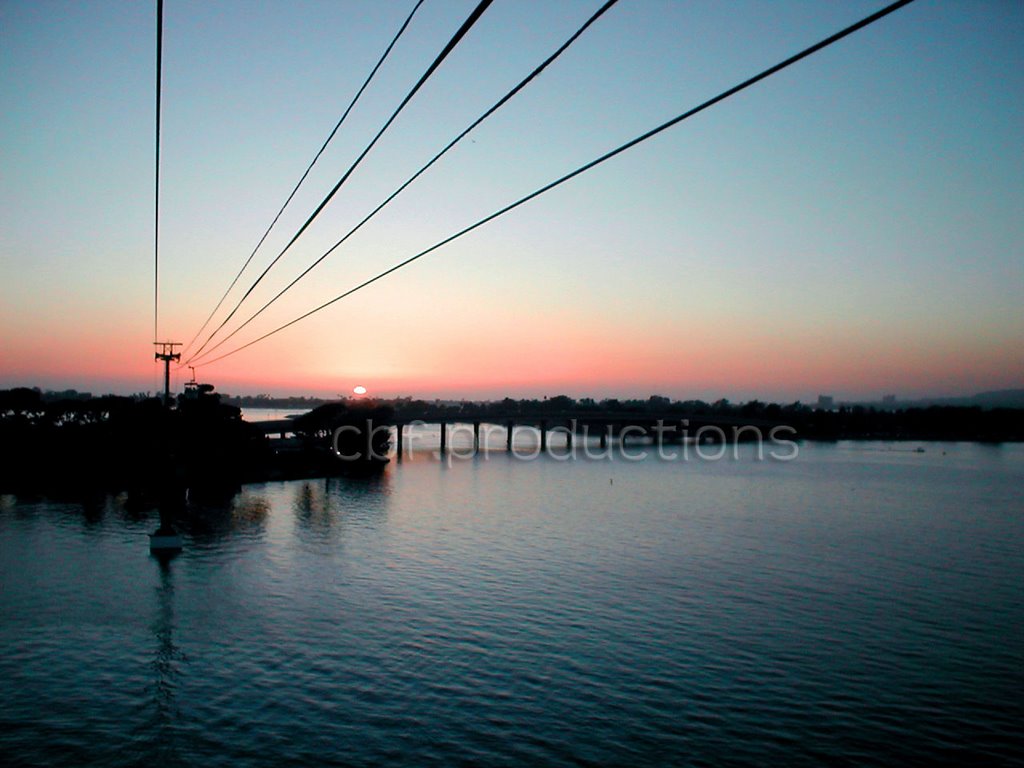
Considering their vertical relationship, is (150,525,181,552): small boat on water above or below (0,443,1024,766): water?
above

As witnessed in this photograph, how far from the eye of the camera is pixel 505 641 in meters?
29.0

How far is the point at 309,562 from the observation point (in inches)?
1727

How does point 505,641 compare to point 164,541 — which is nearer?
point 505,641

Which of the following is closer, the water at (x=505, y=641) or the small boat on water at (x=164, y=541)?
the water at (x=505, y=641)

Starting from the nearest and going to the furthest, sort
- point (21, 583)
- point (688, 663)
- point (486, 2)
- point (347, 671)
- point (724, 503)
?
point (486, 2)
point (347, 671)
point (688, 663)
point (21, 583)
point (724, 503)

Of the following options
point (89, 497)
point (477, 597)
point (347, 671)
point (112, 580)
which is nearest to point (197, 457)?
point (89, 497)

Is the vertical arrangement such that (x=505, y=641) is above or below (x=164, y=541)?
below

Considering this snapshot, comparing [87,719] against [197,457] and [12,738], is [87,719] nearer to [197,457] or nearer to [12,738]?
[12,738]

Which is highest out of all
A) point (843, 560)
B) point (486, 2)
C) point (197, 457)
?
point (486, 2)

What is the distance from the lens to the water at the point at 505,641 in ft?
67.3

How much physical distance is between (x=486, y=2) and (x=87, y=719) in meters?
21.0

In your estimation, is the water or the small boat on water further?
the small boat on water

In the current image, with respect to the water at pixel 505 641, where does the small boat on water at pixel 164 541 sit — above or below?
above

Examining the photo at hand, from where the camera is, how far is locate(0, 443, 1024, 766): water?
20500 mm
